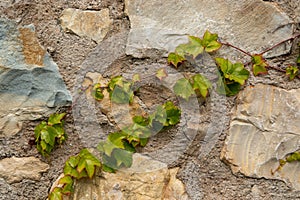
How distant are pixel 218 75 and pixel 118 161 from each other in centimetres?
30

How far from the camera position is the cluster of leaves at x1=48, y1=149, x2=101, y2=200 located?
1.15 m

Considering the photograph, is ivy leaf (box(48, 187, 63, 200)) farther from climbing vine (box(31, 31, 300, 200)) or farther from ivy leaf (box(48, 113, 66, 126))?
ivy leaf (box(48, 113, 66, 126))

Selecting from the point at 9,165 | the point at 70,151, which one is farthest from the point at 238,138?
Result: the point at 9,165

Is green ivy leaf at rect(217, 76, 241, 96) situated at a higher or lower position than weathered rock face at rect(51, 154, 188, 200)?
higher

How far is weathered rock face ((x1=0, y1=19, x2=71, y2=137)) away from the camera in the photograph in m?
1.16

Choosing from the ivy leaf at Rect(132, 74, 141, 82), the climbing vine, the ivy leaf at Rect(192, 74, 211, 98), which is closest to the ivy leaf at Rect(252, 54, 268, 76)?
the climbing vine

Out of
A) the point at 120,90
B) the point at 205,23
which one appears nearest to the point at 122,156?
the point at 120,90

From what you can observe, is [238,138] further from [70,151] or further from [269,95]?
[70,151]

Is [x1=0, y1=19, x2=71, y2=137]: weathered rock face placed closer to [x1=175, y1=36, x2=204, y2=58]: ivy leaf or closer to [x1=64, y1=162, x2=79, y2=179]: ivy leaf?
[x1=64, y1=162, x2=79, y2=179]: ivy leaf

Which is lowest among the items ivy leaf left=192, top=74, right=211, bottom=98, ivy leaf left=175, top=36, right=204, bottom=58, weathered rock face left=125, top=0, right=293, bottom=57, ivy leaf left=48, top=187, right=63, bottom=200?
ivy leaf left=48, top=187, right=63, bottom=200

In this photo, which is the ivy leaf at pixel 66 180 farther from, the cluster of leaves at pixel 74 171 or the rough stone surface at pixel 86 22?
the rough stone surface at pixel 86 22

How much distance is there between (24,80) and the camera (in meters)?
1.17

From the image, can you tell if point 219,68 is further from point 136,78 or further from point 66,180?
point 66,180

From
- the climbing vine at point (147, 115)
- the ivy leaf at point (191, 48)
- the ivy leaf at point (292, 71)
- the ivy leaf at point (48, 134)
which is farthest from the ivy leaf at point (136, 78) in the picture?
the ivy leaf at point (292, 71)
